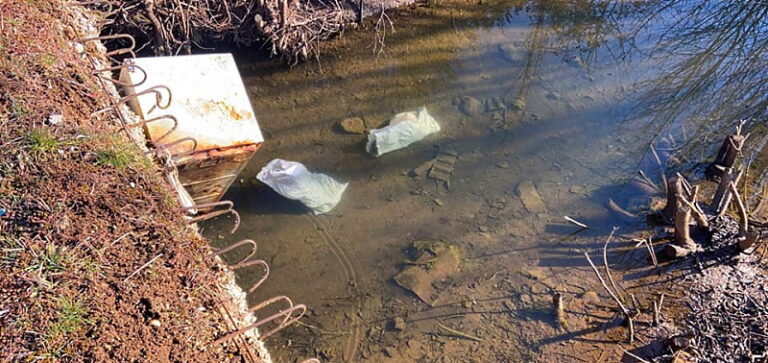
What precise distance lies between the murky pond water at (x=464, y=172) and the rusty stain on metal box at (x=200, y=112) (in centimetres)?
107

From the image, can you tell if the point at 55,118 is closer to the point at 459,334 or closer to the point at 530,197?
the point at 459,334

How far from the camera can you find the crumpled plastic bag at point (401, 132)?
18.0ft

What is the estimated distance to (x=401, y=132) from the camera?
18.2 ft

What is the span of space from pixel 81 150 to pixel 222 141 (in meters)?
1.00

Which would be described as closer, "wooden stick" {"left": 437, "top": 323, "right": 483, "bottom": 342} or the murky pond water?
"wooden stick" {"left": 437, "top": 323, "right": 483, "bottom": 342}

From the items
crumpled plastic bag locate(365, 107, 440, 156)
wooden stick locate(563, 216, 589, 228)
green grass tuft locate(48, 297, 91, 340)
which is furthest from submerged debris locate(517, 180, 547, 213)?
green grass tuft locate(48, 297, 91, 340)

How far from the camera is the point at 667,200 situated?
474 cm

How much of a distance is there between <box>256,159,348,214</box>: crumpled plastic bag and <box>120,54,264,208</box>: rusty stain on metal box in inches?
30.6

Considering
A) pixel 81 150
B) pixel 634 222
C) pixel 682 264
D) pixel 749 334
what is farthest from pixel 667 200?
pixel 81 150

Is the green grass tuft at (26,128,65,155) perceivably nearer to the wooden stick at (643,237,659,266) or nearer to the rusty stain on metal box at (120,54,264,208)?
the rusty stain on metal box at (120,54,264,208)

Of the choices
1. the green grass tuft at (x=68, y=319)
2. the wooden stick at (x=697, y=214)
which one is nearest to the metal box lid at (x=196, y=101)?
the green grass tuft at (x=68, y=319)

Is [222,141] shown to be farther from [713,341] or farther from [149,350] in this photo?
[713,341]

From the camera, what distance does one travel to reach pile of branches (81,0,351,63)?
5.56 m

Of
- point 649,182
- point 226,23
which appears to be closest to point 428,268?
point 649,182
